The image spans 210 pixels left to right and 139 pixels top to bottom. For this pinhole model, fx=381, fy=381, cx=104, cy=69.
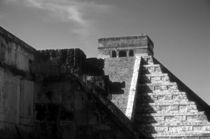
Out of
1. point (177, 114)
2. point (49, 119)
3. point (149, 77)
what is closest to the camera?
point (49, 119)

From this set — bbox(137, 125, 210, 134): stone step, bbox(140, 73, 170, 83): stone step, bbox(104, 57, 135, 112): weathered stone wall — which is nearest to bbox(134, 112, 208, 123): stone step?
bbox(137, 125, 210, 134): stone step

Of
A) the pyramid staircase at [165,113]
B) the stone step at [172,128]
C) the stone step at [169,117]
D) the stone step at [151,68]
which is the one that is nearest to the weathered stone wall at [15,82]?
the pyramid staircase at [165,113]

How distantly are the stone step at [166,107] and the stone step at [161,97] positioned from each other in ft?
0.80

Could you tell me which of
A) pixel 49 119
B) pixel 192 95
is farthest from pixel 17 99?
pixel 192 95

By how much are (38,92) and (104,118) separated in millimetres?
1871

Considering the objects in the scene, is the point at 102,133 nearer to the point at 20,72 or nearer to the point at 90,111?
the point at 90,111

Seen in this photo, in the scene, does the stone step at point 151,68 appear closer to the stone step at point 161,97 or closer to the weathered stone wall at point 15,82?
the stone step at point 161,97

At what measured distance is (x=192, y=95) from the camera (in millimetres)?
17234

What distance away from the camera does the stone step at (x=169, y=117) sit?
12594 mm

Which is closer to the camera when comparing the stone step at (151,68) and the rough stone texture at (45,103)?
the rough stone texture at (45,103)

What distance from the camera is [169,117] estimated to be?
12.9 m

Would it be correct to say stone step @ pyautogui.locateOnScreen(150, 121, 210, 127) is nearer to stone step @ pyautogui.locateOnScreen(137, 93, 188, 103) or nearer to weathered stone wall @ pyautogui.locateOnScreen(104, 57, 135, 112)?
stone step @ pyautogui.locateOnScreen(137, 93, 188, 103)

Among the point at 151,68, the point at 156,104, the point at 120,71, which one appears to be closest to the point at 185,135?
the point at 156,104

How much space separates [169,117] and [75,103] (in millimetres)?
4633
